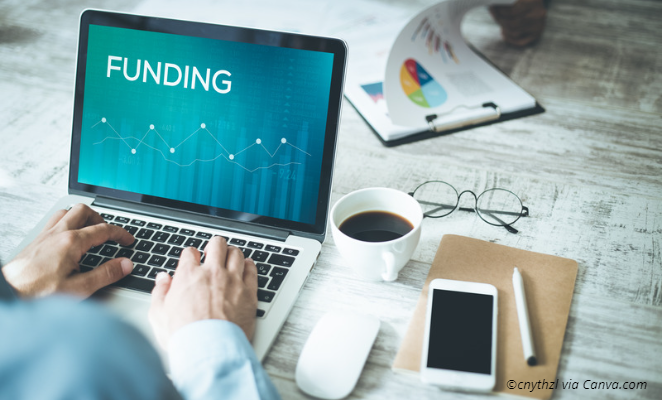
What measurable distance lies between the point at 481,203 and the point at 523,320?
28 cm

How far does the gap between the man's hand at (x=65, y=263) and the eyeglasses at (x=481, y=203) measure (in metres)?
0.49

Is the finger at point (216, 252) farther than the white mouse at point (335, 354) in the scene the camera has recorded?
Yes

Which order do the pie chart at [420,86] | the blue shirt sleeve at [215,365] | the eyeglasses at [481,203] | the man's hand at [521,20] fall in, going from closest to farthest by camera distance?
the blue shirt sleeve at [215,365], the eyeglasses at [481,203], the pie chart at [420,86], the man's hand at [521,20]

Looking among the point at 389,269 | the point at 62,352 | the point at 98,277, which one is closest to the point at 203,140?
the point at 98,277

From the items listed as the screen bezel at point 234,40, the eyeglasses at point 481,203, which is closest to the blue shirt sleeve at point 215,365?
the screen bezel at point 234,40

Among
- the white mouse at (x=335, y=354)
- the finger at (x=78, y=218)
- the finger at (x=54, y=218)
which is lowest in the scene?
the white mouse at (x=335, y=354)

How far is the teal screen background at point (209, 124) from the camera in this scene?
0.84m

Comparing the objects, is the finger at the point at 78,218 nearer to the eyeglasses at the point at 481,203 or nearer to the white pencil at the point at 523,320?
the eyeglasses at the point at 481,203

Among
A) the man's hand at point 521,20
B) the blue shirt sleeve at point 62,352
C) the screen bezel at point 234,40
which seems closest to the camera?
the blue shirt sleeve at point 62,352

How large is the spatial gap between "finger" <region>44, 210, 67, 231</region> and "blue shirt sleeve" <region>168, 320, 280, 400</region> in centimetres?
34

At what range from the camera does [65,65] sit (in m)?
1.35

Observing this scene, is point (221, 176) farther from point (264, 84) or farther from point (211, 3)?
point (211, 3)

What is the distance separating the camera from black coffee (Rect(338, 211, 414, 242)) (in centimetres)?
79

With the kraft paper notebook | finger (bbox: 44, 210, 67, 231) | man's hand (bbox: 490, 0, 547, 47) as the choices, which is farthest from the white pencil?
man's hand (bbox: 490, 0, 547, 47)
